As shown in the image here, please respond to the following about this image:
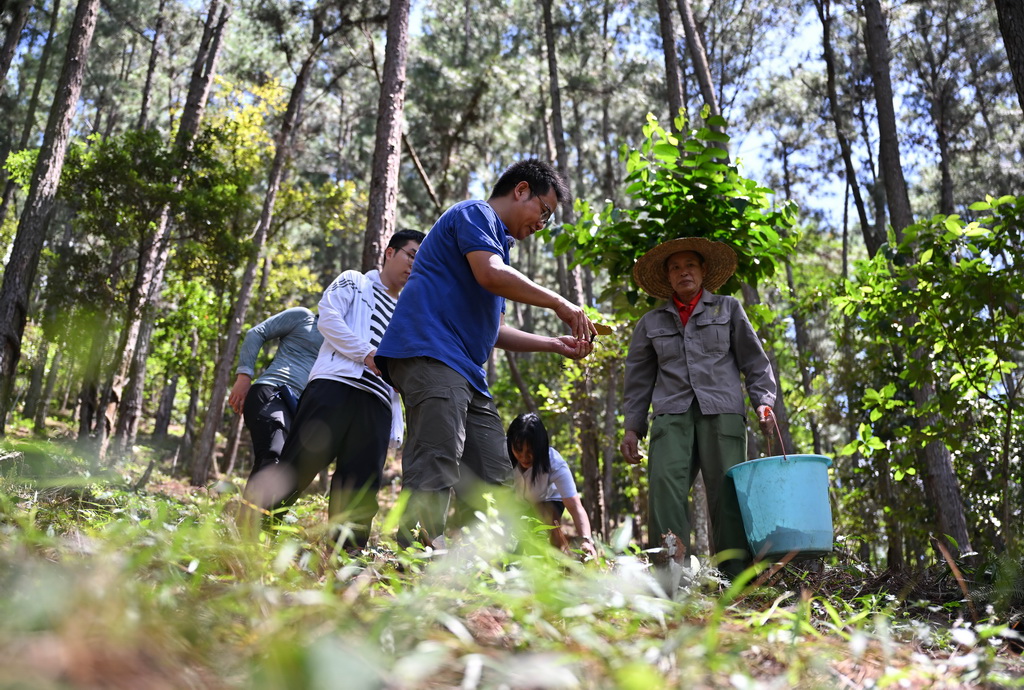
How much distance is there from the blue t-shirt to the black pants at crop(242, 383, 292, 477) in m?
1.67

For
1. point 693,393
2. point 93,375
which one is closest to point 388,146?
point 693,393

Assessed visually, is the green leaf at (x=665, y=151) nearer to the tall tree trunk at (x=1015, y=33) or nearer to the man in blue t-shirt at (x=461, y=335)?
the man in blue t-shirt at (x=461, y=335)

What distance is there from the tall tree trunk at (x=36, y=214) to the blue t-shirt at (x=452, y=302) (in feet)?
22.1

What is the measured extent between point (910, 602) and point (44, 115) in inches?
1153

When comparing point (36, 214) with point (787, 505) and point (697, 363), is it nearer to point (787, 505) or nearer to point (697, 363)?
point (697, 363)

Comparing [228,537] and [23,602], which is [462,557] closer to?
[228,537]

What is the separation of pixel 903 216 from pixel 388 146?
546 centimetres

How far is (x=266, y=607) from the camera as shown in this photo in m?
1.20

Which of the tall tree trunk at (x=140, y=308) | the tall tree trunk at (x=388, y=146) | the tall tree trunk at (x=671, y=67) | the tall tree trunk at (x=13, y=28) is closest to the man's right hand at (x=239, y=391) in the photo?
the tall tree trunk at (x=388, y=146)

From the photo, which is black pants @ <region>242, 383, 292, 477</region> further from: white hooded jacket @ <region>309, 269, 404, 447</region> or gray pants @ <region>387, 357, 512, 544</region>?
gray pants @ <region>387, 357, 512, 544</region>

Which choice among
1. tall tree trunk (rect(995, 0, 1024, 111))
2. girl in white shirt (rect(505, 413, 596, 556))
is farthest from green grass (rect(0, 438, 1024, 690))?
tall tree trunk (rect(995, 0, 1024, 111))

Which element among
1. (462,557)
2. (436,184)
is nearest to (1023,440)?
(462,557)

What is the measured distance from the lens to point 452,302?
3156 mm

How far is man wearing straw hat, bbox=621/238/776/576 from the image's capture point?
12.8ft
